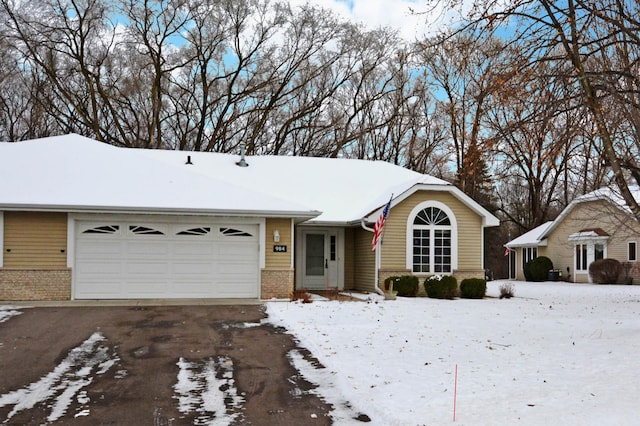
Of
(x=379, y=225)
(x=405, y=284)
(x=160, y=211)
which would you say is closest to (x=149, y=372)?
(x=160, y=211)

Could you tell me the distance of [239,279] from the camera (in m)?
16.9

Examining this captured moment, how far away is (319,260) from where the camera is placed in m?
21.1

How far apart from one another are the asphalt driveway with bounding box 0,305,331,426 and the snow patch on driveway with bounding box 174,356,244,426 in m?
0.01

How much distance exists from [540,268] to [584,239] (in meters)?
3.16

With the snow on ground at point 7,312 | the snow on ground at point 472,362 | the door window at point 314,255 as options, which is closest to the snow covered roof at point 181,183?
the door window at point 314,255

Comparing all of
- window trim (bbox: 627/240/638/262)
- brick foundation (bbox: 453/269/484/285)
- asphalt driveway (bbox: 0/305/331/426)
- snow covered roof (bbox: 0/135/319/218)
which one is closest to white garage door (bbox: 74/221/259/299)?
snow covered roof (bbox: 0/135/319/218)

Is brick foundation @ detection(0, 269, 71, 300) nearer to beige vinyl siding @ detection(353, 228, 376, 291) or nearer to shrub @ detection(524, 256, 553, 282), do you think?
beige vinyl siding @ detection(353, 228, 376, 291)

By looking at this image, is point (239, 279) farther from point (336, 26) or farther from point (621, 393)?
point (336, 26)

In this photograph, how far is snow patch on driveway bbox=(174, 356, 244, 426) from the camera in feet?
21.1

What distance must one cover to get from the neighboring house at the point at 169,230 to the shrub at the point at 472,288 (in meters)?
0.80

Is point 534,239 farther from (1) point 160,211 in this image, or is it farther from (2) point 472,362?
(2) point 472,362

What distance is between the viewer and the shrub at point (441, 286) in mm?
18547

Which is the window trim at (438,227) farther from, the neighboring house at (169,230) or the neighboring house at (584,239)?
the neighboring house at (584,239)

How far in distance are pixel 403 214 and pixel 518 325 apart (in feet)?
24.1
